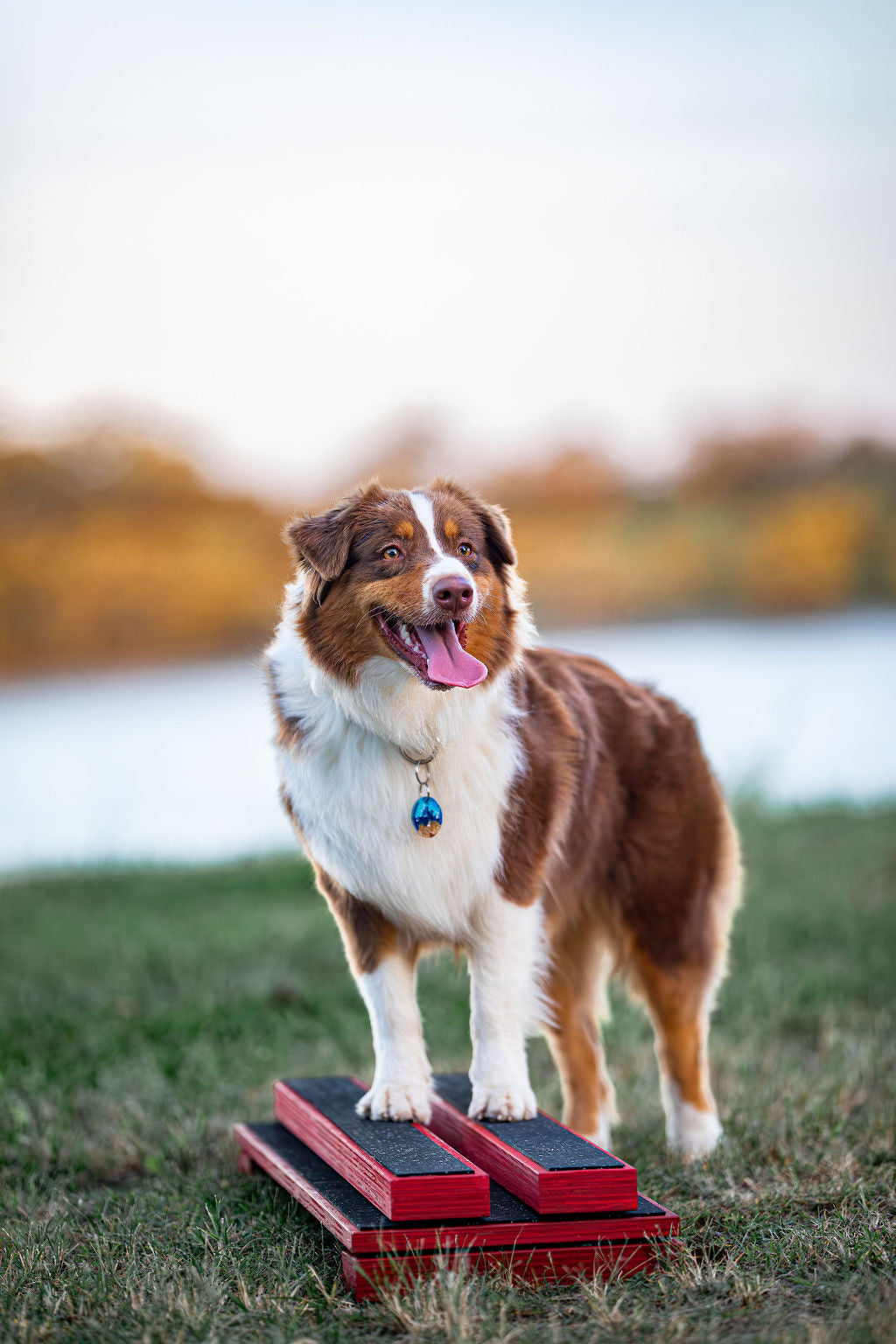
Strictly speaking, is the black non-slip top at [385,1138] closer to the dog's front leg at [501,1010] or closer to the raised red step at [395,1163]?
the raised red step at [395,1163]

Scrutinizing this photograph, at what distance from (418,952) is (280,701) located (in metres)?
0.82

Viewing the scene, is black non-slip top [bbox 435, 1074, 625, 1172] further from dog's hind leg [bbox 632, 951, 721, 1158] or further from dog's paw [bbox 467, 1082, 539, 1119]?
dog's hind leg [bbox 632, 951, 721, 1158]

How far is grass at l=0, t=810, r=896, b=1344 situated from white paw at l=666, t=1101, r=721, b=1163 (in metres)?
0.09

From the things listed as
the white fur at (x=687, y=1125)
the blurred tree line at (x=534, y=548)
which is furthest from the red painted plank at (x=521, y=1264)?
the blurred tree line at (x=534, y=548)

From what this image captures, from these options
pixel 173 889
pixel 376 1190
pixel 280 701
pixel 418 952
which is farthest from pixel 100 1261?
pixel 173 889

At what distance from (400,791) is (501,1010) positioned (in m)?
0.67

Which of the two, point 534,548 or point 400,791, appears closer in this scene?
point 400,791

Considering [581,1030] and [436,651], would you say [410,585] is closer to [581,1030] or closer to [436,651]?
[436,651]

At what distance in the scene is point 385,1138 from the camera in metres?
3.43

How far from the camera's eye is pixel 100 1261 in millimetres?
3232

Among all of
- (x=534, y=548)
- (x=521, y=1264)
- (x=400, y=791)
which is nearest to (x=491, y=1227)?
(x=521, y=1264)

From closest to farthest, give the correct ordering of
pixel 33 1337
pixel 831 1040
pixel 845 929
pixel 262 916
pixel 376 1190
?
pixel 33 1337, pixel 376 1190, pixel 831 1040, pixel 845 929, pixel 262 916

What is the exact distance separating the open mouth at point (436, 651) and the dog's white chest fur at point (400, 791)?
10cm

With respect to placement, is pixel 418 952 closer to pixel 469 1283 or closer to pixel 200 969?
pixel 469 1283
